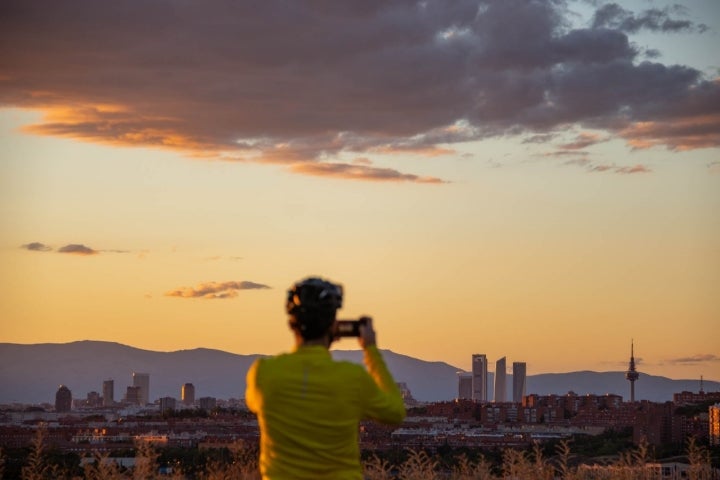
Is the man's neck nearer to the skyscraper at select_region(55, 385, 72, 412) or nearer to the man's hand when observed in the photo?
the man's hand

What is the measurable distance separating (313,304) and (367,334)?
30 cm

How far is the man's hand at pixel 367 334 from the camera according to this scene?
17.9 feet

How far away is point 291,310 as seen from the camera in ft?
17.5

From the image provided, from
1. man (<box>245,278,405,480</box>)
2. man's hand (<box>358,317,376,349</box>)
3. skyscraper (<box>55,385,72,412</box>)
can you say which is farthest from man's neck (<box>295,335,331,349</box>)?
skyscraper (<box>55,385,72,412</box>)

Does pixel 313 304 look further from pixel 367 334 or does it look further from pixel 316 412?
pixel 316 412

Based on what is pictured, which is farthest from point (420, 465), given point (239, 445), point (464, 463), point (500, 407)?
point (500, 407)

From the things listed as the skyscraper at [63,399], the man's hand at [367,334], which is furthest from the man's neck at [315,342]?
the skyscraper at [63,399]

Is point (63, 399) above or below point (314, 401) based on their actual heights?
above

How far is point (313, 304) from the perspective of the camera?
5.29 m

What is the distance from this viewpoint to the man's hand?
5461 millimetres

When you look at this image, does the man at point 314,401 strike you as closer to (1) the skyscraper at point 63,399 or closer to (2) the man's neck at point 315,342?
(2) the man's neck at point 315,342

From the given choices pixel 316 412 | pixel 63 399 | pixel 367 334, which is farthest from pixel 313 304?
pixel 63 399

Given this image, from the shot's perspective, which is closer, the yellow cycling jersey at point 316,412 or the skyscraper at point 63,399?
the yellow cycling jersey at point 316,412

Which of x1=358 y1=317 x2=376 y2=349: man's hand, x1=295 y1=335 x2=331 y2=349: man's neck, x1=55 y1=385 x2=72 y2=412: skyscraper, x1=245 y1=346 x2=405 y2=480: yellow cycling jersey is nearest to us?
x1=245 y1=346 x2=405 y2=480: yellow cycling jersey
